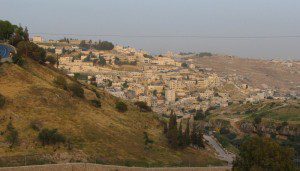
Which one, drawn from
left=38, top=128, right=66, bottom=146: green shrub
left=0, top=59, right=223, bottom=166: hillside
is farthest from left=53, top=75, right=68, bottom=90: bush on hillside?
left=38, top=128, right=66, bottom=146: green shrub

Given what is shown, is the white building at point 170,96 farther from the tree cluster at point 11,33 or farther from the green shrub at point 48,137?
the green shrub at point 48,137

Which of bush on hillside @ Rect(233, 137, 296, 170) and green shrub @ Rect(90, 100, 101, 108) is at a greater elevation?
bush on hillside @ Rect(233, 137, 296, 170)

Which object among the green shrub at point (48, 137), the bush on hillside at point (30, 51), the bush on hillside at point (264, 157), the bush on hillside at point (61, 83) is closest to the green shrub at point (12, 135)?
the green shrub at point (48, 137)

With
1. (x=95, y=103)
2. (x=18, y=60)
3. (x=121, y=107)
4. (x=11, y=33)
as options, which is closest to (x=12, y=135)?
(x=95, y=103)

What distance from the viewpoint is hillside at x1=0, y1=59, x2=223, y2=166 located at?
25.0 m

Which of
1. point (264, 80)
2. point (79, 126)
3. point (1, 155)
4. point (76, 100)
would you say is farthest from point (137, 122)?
point (264, 80)

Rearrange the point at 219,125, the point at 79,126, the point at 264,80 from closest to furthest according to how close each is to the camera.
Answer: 1. the point at 79,126
2. the point at 219,125
3. the point at 264,80

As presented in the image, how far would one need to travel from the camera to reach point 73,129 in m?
28.8

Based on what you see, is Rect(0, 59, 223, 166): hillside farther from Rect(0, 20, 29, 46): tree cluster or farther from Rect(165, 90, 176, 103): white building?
Rect(165, 90, 176, 103): white building

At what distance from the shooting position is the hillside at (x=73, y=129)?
25.0m

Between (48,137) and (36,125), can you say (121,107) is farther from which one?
(48,137)

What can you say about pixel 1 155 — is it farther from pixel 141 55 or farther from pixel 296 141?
pixel 141 55

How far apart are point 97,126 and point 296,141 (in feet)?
90.6

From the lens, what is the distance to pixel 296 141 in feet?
162
